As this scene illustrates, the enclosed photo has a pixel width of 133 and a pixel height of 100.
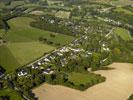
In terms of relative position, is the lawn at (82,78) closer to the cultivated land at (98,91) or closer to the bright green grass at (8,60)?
the cultivated land at (98,91)

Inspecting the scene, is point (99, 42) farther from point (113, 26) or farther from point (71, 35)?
point (113, 26)

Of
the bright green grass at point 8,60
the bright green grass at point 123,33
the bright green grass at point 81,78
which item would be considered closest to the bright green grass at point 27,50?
the bright green grass at point 8,60

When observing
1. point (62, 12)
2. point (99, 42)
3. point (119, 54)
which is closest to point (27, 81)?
point (119, 54)

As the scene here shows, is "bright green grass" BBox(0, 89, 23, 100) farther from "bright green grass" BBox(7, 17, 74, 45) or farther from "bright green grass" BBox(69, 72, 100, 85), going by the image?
"bright green grass" BBox(7, 17, 74, 45)

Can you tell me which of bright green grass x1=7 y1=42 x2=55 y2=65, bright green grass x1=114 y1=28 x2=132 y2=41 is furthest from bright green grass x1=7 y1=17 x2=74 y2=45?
bright green grass x1=114 y1=28 x2=132 y2=41

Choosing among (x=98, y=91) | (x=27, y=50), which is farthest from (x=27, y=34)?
(x=98, y=91)

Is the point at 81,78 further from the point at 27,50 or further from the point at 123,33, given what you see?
the point at 123,33
